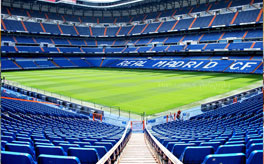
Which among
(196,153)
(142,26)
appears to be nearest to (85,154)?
(196,153)

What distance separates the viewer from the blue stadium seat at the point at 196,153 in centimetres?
404

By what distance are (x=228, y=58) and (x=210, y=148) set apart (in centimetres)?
5968

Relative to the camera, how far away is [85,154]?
400cm

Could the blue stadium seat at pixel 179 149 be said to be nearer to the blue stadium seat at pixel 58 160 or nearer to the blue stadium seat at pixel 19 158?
the blue stadium seat at pixel 58 160

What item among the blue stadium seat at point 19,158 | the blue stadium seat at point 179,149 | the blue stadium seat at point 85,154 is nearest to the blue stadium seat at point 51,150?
the blue stadium seat at point 85,154

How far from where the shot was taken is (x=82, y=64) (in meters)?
78.1

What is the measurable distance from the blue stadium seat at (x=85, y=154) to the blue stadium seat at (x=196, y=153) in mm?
1741

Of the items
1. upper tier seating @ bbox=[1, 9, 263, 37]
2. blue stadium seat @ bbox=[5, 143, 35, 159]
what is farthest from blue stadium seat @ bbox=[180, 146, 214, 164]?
upper tier seating @ bbox=[1, 9, 263, 37]

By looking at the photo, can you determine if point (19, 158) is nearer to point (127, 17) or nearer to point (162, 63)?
point (162, 63)

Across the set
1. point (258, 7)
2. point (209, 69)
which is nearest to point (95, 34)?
point (209, 69)

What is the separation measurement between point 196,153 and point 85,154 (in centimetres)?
213

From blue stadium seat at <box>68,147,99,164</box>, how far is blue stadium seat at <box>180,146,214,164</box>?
1741 millimetres

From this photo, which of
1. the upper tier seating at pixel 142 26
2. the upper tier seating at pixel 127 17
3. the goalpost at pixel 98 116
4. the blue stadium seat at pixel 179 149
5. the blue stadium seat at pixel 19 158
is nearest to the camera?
the blue stadium seat at pixel 19 158

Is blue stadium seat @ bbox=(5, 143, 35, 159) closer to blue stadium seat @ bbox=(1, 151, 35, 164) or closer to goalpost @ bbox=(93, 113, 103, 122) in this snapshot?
blue stadium seat @ bbox=(1, 151, 35, 164)
